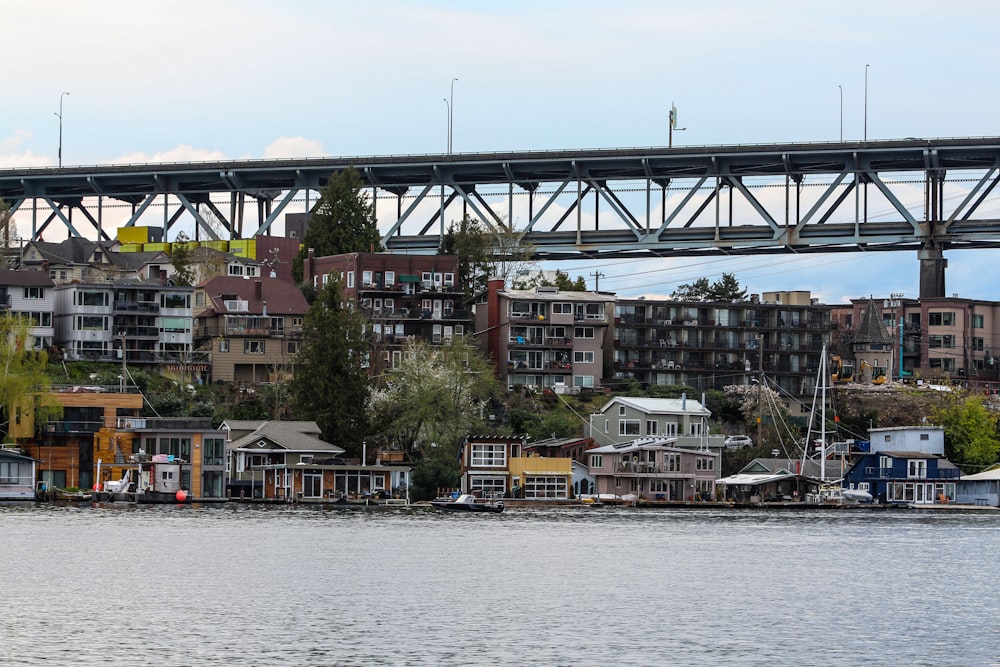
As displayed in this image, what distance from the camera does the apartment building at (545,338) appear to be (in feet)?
449

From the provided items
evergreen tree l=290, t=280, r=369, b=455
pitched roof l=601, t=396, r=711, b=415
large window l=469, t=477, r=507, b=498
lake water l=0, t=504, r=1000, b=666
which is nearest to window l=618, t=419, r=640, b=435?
pitched roof l=601, t=396, r=711, b=415

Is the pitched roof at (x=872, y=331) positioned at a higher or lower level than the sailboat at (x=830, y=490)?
higher

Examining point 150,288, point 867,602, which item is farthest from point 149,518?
point 867,602

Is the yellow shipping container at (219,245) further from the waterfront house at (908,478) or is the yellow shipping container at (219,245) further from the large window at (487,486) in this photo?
the waterfront house at (908,478)

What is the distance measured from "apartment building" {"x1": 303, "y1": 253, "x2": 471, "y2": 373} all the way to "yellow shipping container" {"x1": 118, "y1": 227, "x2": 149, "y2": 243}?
129 feet

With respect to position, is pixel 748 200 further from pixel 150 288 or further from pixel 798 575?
pixel 798 575

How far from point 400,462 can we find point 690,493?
819 inches

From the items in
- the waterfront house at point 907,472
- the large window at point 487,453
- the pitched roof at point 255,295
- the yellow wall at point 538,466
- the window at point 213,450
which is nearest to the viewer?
the window at point 213,450

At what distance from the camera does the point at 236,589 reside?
65938 millimetres

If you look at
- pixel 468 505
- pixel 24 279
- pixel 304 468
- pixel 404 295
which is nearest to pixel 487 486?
pixel 468 505

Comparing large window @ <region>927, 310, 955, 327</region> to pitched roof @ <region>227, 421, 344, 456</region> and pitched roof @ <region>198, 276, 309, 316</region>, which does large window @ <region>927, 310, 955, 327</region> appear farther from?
pitched roof @ <region>227, 421, 344, 456</region>

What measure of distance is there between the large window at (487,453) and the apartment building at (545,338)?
62.4 feet

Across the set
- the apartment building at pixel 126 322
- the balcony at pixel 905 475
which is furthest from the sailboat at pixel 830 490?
the apartment building at pixel 126 322

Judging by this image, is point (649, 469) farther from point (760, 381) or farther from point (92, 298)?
point (92, 298)
